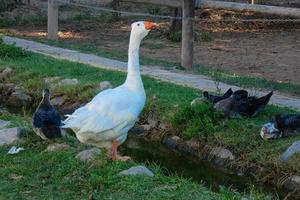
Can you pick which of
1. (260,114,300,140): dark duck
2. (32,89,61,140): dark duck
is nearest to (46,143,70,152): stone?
(32,89,61,140): dark duck

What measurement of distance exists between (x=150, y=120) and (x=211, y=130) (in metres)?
1.09

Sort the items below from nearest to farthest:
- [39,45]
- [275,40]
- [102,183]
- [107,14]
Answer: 1. [102,183]
2. [39,45]
3. [275,40]
4. [107,14]

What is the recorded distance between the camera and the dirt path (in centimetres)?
916

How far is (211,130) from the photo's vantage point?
24.5 feet

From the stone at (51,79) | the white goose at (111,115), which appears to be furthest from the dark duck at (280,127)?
the stone at (51,79)

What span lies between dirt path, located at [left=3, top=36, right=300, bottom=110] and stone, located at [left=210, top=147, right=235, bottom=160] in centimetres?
160

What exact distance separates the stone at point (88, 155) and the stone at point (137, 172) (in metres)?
0.45

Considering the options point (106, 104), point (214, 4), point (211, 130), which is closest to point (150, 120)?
point (211, 130)

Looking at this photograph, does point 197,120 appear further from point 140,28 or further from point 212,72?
point 212,72

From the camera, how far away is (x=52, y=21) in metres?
14.9

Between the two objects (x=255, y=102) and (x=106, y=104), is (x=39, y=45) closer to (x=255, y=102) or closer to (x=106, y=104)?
(x=255, y=102)

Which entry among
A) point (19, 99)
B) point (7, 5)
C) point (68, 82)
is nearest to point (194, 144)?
point (68, 82)

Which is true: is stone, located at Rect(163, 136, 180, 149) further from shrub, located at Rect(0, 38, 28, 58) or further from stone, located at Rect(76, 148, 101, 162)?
shrub, located at Rect(0, 38, 28, 58)

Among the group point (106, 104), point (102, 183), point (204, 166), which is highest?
point (106, 104)
